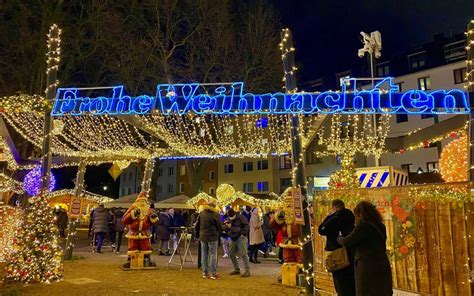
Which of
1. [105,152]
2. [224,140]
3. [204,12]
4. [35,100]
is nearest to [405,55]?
[204,12]

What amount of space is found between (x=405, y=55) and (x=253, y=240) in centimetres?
3097

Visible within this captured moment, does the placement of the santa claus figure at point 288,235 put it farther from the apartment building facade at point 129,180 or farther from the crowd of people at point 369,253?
the apartment building facade at point 129,180

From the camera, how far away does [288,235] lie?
922 cm

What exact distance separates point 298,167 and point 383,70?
1376 inches

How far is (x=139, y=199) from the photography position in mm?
12047

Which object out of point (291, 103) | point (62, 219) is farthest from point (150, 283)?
point (62, 219)

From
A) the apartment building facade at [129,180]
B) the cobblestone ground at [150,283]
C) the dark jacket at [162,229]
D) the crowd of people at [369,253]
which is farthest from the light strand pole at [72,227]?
the apartment building facade at [129,180]

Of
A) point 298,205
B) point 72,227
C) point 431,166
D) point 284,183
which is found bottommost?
point 72,227

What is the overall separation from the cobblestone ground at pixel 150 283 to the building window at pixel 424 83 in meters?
28.3

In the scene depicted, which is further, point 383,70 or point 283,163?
point 283,163

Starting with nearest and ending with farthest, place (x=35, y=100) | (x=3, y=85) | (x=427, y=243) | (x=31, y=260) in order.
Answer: (x=427, y=243)
(x=31, y=260)
(x=35, y=100)
(x=3, y=85)

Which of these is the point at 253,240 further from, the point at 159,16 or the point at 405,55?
the point at 405,55

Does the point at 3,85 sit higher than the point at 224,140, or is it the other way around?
the point at 3,85

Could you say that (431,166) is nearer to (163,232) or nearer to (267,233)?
(267,233)
